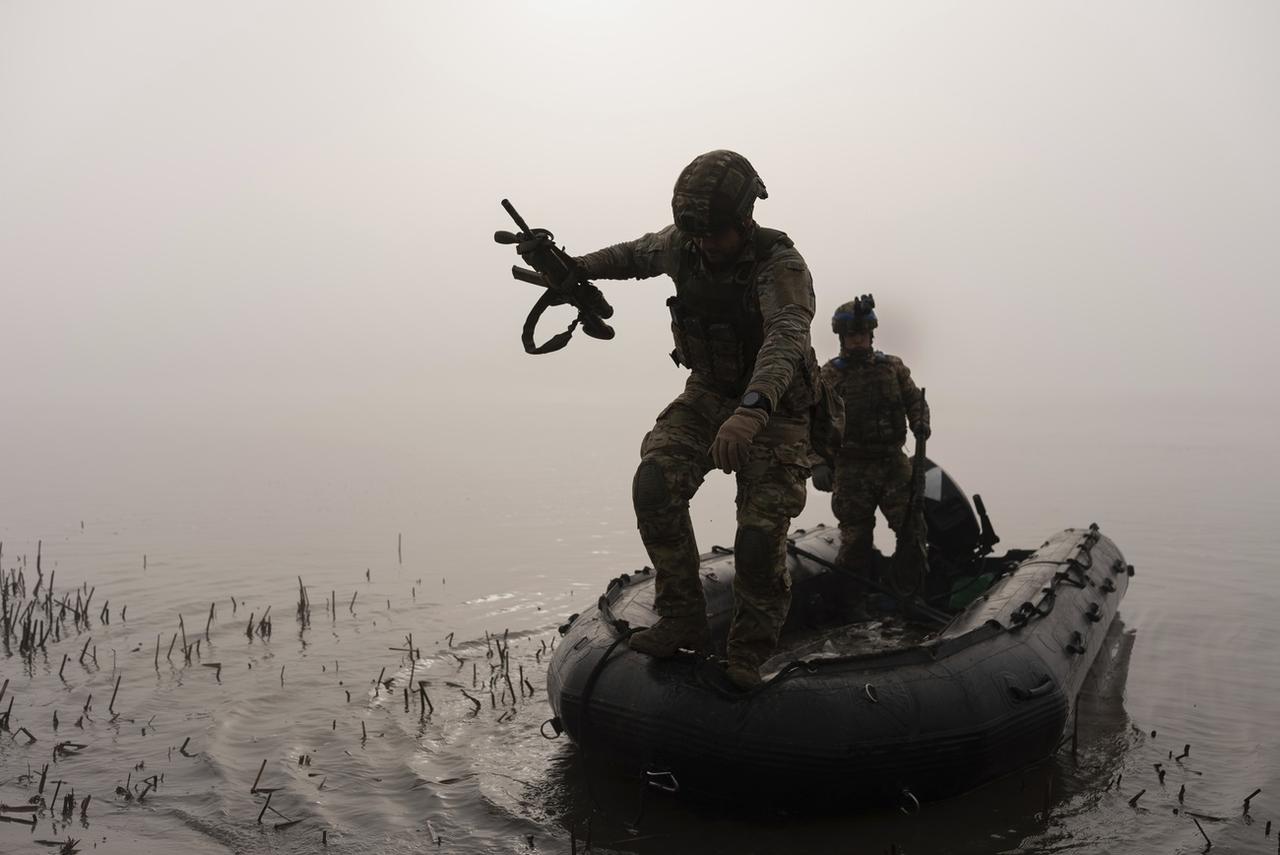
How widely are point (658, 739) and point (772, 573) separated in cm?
98

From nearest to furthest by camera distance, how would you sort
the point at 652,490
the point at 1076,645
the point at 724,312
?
the point at 652,490 < the point at 724,312 < the point at 1076,645

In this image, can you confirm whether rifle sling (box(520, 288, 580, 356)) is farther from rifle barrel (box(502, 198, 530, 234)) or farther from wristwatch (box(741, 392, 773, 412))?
wristwatch (box(741, 392, 773, 412))

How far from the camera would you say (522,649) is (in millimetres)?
8625

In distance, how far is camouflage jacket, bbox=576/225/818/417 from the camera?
16.4ft

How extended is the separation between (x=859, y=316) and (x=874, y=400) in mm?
742

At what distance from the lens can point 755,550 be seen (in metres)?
5.12

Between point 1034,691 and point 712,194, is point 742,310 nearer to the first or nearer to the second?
point 712,194

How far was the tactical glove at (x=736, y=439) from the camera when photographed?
454 cm

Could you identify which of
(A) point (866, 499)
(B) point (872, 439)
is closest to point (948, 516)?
(A) point (866, 499)

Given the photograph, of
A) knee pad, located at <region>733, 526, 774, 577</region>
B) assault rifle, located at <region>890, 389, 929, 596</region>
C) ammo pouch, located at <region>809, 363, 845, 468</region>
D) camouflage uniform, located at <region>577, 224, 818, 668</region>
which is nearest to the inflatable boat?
camouflage uniform, located at <region>577, 224, 818, 668</region>

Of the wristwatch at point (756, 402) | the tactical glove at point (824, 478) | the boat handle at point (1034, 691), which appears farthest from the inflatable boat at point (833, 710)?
the tactical glove at point (824, 478)

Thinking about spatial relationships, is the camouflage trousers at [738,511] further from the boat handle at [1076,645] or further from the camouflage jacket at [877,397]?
the camouflage jacket at [877,397]

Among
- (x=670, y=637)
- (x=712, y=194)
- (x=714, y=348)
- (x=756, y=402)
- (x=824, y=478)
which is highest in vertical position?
(x=712, y=194)

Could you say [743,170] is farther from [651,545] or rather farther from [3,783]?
[3,783]
